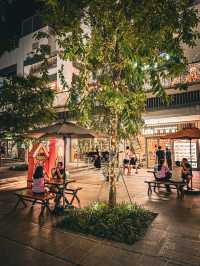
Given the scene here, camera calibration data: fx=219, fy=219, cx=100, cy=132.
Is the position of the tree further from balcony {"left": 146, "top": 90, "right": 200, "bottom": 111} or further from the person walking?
→ the person walking

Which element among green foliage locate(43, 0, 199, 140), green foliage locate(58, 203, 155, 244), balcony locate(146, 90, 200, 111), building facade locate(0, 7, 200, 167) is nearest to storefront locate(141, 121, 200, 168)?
building facade locate(0, 7, 200, 167)

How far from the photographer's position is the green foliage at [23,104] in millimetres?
8266

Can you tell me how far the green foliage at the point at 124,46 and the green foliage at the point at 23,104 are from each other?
3154mm

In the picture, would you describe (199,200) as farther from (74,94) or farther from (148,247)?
(74,94)

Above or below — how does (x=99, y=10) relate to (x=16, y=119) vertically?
above

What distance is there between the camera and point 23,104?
28.0 feet

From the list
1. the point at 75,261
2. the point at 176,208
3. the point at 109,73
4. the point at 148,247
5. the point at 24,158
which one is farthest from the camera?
the point at 24,158

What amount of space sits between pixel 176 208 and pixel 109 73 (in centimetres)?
459

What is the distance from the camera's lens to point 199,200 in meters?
7.79

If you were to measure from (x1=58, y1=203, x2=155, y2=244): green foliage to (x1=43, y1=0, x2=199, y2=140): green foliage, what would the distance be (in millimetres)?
1947

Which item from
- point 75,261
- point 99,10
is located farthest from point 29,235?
point 99,10

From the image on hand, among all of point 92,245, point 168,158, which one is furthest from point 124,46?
point 168,158

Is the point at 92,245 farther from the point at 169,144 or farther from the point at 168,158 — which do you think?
the point at 169,144

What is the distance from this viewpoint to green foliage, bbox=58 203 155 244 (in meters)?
4.72
